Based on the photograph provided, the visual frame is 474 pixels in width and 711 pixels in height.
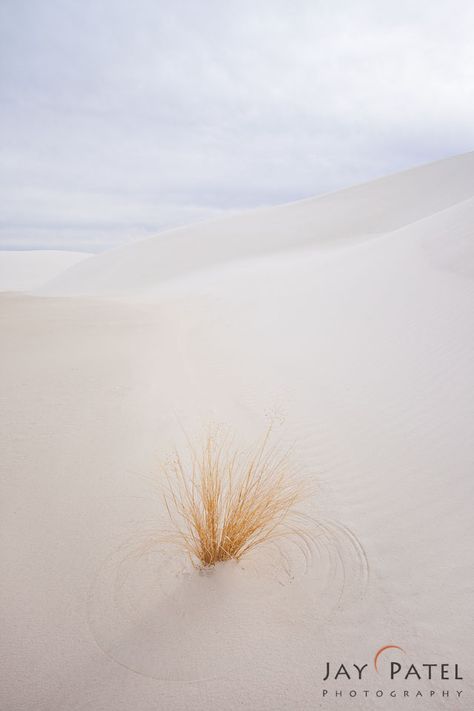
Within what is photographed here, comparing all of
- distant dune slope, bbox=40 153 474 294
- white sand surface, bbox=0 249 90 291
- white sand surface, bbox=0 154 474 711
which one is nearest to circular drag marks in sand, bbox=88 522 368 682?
white sand surface, bbox=0 154 474 711

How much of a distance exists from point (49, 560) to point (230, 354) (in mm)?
4064

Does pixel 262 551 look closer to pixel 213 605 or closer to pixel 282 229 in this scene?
pixel 213 605

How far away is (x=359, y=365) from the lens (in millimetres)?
5297

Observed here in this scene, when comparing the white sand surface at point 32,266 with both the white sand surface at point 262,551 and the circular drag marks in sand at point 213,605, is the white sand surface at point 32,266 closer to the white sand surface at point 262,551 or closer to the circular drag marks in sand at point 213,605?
the white sand surface at point 262,551

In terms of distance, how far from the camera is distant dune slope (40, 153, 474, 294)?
69.8 feet

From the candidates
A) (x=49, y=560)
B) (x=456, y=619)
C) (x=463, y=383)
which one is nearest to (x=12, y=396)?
(x=49, y=560)

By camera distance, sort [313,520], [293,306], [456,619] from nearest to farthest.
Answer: [456,619] → [313,520] → [293,306]

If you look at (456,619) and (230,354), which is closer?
(456,619)

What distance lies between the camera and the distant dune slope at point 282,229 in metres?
21.3

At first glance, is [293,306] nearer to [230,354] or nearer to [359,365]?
[230,354]

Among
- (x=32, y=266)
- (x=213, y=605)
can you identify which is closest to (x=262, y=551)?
(x=213, y=605)

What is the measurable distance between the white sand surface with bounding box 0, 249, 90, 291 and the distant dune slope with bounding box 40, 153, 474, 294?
100 ft

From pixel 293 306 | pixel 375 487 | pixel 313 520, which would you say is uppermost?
pixel 293 306

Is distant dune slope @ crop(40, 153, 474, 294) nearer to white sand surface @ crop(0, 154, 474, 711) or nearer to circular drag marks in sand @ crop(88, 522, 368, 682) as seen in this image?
white sand surface @ crop(0, 154, 474, 711)
